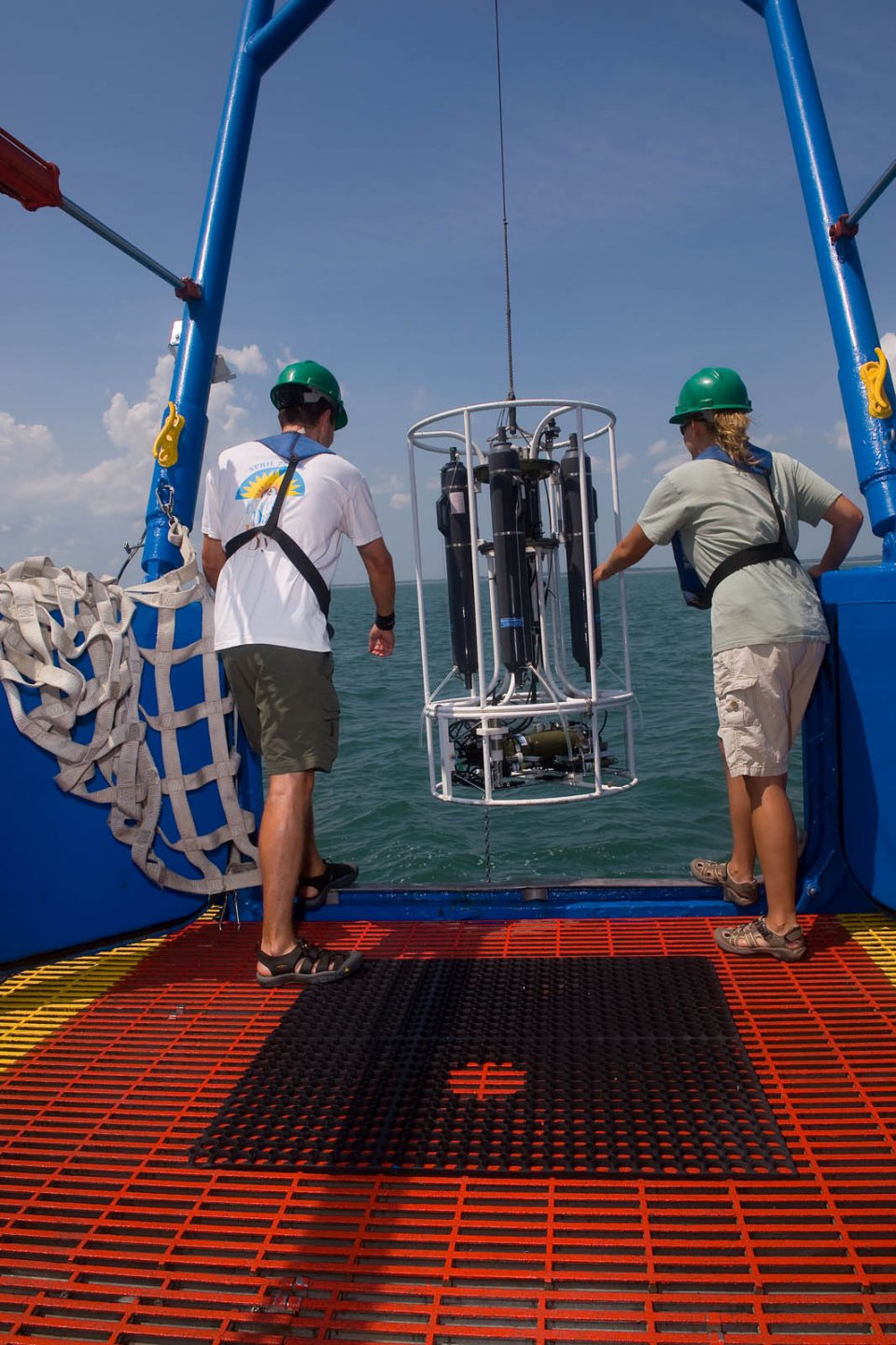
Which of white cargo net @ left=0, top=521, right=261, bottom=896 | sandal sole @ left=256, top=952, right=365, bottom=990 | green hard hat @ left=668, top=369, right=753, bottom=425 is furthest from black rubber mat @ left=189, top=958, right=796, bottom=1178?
green hard hat @ left=668, top=369, right=753, bottom=425

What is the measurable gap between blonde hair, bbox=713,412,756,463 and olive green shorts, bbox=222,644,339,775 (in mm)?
1574

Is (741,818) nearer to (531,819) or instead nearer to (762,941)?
(762,941)

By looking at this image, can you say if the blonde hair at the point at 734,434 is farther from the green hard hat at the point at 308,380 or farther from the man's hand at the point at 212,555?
the man's hand at the point at 212,555

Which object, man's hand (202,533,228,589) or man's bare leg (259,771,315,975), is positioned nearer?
man's bare leg (259,771,315,975)

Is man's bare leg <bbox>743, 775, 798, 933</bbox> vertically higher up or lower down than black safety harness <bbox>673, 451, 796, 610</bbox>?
lower down

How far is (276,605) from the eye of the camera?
120 inches

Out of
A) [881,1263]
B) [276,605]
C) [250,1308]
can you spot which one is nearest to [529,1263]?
[250,1308]

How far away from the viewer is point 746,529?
3082 mm

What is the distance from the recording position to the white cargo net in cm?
306

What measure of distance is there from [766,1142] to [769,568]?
179cm

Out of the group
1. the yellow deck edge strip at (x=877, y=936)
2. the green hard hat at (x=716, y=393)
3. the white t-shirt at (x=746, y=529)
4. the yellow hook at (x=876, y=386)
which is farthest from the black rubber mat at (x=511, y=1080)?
the yellow hook at (x=876, y=386)

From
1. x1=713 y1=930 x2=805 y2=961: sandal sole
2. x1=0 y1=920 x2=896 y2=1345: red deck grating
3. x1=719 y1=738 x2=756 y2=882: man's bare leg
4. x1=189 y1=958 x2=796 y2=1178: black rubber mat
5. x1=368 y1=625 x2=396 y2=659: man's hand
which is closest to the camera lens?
x1=0 y1=920 x2=896 y2=1345: red deck grating

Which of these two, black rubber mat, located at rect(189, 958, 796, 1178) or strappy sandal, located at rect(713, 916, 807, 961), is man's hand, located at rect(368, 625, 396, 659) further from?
strappy sandal, located at rect(713, 916, 807, 961)

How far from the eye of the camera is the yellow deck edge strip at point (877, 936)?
295cm
